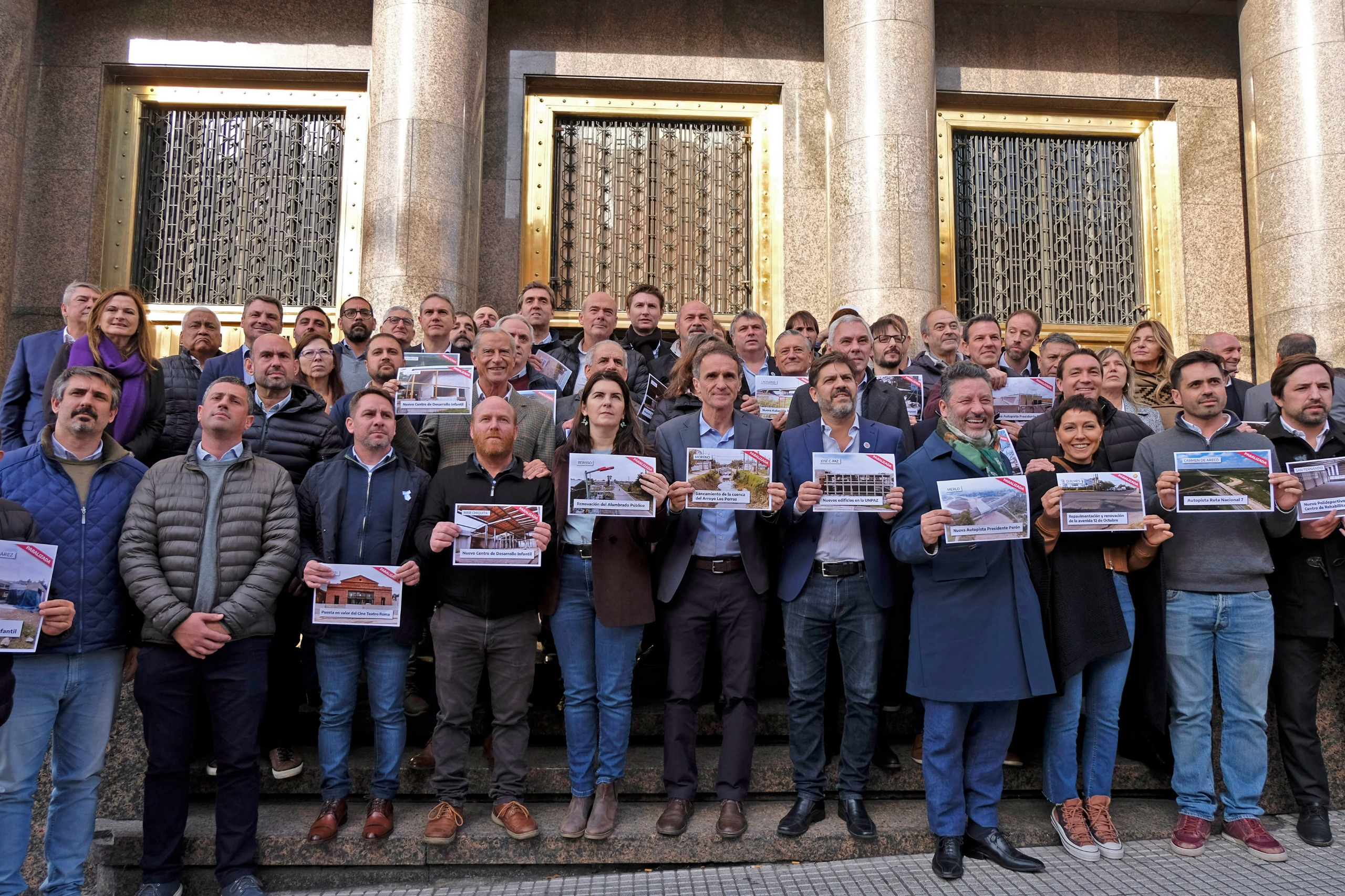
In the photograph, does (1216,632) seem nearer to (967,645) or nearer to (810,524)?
(967,645)

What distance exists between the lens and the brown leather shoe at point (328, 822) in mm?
5270

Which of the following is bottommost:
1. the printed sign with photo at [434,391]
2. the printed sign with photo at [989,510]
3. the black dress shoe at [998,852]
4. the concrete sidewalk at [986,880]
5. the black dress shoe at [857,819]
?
the concrete sidewalk at [986,880]

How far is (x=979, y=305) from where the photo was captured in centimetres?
1263

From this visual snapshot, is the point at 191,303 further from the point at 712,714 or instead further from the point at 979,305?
the point at 979,305

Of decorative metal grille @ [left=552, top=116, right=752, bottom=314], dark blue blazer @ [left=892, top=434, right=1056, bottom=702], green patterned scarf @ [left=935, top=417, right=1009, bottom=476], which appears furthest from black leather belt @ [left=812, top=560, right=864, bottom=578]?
decorative metal grille @ [left=552, top=116, right=752, bottom=314]

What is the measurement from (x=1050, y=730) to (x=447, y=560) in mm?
3645

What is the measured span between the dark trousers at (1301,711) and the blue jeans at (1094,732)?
3.27 ft

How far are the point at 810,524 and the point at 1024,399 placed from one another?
2.29 m

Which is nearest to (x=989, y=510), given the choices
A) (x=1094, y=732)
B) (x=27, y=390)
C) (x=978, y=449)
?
(x=978, y=449)

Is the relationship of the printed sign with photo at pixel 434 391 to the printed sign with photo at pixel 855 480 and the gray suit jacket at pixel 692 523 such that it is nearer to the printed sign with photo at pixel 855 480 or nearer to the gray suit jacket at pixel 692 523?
the gray suit jacket at pixel 692 523

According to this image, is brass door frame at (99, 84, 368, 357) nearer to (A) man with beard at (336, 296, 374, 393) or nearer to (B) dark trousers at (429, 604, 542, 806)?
(A) man with beard at (336, 296, 374, 393)

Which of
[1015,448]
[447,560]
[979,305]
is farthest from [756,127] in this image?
[447,560]

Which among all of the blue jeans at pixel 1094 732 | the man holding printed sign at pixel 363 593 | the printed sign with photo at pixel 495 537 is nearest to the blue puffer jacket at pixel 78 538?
the man holding printed sign at pixel 363 593

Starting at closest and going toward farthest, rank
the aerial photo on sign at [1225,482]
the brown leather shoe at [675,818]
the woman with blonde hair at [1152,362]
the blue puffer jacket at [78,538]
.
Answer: the blue puffer jacket at [78,538] → the aerial photo on sign at [1225,482] → the brown leather shoe at [675,818] → the woman with blonde hair at [1152,362]
